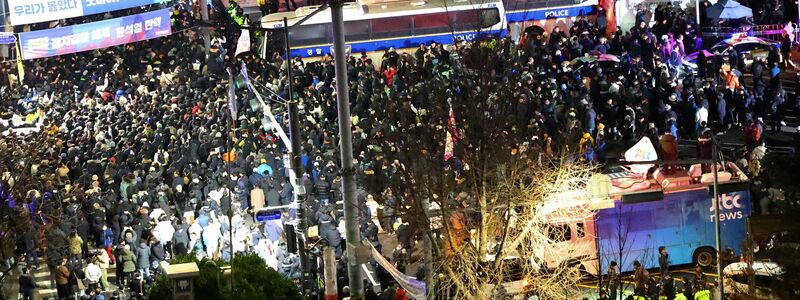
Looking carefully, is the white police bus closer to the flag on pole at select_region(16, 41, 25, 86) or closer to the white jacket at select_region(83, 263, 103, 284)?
the flag on pole at select_region(16, 41, 25, 86)

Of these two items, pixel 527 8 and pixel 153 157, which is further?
pixel 527 8

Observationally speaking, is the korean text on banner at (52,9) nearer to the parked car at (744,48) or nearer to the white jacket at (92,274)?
the parked car at (744,48)

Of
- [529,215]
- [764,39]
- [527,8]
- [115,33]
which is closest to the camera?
[529,215]

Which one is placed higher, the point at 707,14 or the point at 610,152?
the point at 707,14

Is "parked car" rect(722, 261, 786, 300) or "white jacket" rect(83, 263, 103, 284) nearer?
"parked car" rect(722, 261, 786, 300)

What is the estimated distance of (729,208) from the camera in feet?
103

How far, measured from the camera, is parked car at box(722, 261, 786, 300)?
21234mm

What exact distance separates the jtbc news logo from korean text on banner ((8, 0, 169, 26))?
28236 mm

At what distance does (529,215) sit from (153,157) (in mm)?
13855

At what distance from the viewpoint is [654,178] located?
103 feet

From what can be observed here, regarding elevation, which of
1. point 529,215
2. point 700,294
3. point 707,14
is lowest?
point 700,294

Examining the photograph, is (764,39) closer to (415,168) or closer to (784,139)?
(784,139)

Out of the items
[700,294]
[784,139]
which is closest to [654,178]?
[700,294]

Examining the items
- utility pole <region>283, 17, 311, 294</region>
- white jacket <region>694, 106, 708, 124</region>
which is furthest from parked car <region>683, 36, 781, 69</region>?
utility pole <region>283, 17, 311, 294</region>
